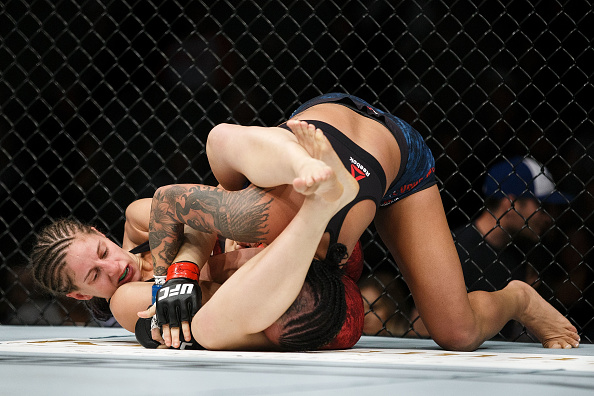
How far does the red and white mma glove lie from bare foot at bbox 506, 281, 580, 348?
77 centimetres

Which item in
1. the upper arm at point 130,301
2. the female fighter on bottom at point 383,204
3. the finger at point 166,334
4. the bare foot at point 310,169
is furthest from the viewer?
the upper arm at point 130,301

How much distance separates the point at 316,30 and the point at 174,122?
0.63m

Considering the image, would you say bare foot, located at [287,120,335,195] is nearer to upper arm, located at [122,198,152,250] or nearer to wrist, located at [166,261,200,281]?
wrist, located at [166,261,200,281]

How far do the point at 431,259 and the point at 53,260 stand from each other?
819 mm

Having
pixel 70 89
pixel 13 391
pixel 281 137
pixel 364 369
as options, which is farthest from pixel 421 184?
pixel 70 89

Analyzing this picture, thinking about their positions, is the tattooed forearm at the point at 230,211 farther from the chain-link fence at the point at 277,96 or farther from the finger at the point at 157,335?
the chain-link fence at the point at 277,96

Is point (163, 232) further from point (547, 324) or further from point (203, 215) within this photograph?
point (547, 324)

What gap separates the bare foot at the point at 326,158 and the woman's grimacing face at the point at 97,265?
0.64 meters

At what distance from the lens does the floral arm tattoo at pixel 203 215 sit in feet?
3.19

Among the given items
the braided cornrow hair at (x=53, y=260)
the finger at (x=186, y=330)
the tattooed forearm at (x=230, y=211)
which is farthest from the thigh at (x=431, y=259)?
the braided cornrow hair at (x=53, y=260)

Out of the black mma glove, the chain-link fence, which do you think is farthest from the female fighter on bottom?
the chain-link fence

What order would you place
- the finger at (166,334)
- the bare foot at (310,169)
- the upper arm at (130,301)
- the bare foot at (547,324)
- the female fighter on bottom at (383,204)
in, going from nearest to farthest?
1. the bare foot at (310,169)
2. the female fighter on bottom at (383,204)
3. the finger at (166,334)
4. the upper arm at (130,301)
5. the bare foot at (547,324)

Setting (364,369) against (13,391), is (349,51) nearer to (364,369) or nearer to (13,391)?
(364,369)

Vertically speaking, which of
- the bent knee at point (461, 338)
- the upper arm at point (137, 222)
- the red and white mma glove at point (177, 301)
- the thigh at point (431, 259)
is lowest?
the bent knee at point (461, 338)
